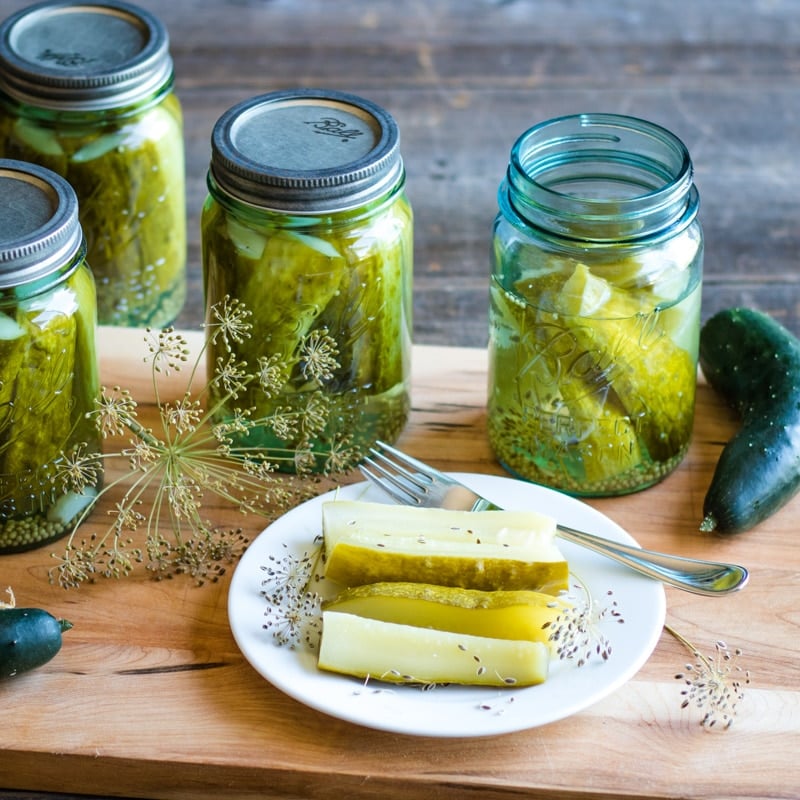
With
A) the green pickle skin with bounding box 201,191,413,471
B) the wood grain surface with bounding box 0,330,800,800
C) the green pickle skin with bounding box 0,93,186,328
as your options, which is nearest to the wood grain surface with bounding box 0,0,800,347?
the green pickle skin with bounding box 0,93,186,328

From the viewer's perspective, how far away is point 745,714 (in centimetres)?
126

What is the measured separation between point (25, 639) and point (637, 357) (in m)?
0.67

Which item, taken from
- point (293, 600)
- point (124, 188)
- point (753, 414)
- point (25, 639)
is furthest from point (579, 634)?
point (124, 188)

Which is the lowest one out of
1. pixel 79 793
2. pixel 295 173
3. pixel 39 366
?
pixel 79 793

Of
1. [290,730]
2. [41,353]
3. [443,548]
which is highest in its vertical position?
[41,353]

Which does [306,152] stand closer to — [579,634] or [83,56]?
[83,56]

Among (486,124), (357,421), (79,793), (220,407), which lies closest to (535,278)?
(357,421)

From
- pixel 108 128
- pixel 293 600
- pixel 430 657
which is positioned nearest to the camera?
pixel 430 657

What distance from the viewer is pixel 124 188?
1687mm

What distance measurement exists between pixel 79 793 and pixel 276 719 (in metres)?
0.20

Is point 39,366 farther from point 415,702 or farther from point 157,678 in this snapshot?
point 415,702

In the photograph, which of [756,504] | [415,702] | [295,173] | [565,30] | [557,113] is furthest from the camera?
[565,30]

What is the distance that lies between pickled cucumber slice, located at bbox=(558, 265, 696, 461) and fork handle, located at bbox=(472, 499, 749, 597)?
163 mm

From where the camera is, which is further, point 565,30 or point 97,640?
point 565,30
